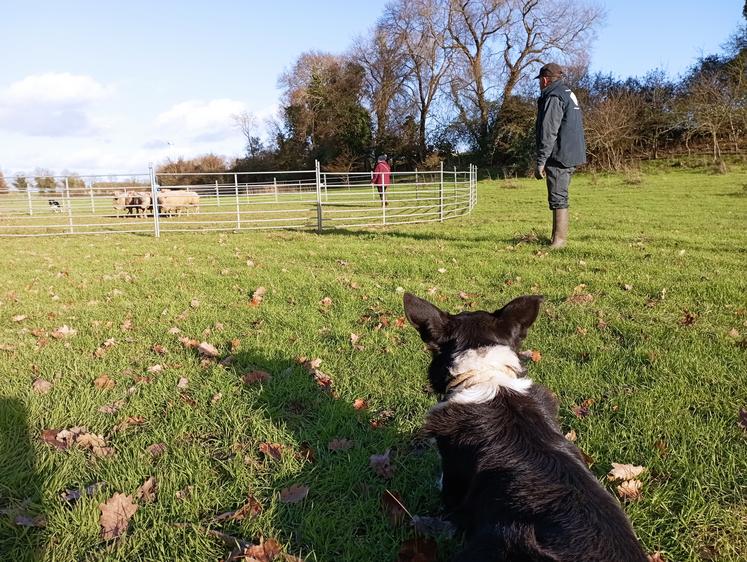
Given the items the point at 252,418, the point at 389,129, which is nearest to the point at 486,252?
the point at 252,418

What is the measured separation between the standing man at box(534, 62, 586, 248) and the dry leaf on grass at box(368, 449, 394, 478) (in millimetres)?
6010

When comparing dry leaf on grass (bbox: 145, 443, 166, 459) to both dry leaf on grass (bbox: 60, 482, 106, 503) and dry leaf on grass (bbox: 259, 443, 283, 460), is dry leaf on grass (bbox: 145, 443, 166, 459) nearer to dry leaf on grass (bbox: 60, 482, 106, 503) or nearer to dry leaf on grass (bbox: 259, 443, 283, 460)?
dry leaf on grass (bbox: 60, 482, 106, 503)

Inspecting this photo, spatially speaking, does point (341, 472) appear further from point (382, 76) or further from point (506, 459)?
point (382, 76)

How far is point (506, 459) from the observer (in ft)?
5.87

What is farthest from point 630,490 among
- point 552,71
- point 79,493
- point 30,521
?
point 552,71

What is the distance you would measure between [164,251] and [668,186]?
65.3ft

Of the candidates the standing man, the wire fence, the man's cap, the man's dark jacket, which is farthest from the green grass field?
the wire fence

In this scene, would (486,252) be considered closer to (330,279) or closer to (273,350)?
(330,279)

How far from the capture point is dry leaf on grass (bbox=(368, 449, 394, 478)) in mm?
2503

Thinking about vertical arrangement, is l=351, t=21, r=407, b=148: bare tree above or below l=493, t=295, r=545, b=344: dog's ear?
above

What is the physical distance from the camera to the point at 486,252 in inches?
316

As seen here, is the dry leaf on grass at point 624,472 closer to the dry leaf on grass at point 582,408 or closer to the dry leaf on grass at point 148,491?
the dry leaf on grass at point 582,408

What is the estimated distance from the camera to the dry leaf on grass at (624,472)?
2326 millimetres

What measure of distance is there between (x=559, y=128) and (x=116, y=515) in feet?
24.8
